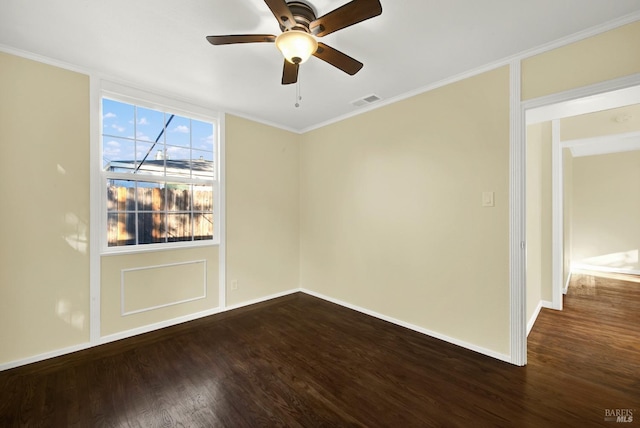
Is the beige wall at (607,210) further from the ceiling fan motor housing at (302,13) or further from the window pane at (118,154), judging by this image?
the window pane at (118,154)

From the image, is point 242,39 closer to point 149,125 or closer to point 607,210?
point 149,125

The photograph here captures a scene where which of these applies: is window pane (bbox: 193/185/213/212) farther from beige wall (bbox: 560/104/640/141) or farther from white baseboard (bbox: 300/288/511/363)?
beige wall (bbox: 560/104/640/141)

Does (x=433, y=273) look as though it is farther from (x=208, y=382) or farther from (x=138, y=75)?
(x=138, y=75)

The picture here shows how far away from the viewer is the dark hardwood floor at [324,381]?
1.73 meters

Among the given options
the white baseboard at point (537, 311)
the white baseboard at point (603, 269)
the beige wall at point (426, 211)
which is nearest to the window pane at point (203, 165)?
the beige wall at point (426, 211)

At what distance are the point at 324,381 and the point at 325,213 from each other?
238 cm

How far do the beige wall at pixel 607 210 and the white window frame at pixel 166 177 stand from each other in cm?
772

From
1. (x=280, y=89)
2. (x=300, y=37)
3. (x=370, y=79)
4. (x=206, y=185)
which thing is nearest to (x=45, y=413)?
(x=206, y=185)

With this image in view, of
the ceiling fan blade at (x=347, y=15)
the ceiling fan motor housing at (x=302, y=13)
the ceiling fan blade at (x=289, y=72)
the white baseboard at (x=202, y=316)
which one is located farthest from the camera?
the white baseboard at (x=202, y=316)

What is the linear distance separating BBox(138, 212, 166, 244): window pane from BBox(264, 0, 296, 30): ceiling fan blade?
256 centimetres

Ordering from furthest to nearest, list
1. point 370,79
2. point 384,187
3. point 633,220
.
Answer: point 633,220
point 384,187
point 370,79

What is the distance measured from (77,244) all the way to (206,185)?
4.65ft

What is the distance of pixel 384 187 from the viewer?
10.9 ft

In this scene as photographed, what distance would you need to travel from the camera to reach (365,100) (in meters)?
3.24
